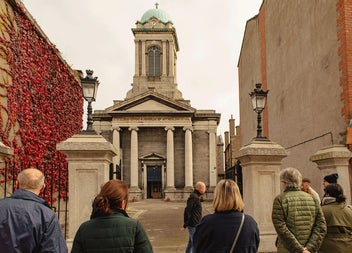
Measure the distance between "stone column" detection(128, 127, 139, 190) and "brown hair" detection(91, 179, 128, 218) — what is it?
38.7 m

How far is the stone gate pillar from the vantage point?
25.0ft

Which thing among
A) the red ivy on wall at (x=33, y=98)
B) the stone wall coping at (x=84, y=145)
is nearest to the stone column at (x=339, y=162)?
the stone wall coping at (x=84, y=145)

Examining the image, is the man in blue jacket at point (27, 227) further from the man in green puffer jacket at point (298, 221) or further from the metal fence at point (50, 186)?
the metal fence at point (50, 186)

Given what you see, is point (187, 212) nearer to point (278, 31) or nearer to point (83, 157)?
point (83, 157)

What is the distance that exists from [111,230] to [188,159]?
40443 mm

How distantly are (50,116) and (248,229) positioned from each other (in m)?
Answer: 11.0

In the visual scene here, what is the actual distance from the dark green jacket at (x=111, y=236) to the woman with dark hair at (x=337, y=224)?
9.44ft

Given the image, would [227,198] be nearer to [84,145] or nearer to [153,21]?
[84,145]

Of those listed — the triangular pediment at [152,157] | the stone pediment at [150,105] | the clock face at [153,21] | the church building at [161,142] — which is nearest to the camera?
the church building at [161,142]

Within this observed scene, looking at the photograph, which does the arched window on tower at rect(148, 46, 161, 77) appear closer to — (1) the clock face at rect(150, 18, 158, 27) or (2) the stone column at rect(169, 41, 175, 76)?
(2) the stone column at rect(169, 41, 175, 76)

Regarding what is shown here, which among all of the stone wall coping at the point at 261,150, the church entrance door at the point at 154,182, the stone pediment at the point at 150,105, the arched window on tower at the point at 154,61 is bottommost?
the church entrance door at the point at 154,182

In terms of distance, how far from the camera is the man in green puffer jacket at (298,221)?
14.9ft

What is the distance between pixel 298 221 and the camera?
15.0 feet

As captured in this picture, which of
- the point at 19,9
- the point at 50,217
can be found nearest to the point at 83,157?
the point at 50,217
